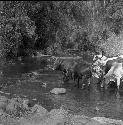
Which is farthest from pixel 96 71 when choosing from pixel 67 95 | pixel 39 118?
pixel 39 118

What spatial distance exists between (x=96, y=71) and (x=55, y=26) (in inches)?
783

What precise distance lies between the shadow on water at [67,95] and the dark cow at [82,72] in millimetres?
537

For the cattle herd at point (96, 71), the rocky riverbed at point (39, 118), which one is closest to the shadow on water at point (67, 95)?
the cattle herd at point (96, 71)

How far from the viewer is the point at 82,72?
60.4ft

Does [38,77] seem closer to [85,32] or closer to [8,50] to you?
[8,50]

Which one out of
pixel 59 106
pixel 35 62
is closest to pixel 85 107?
pixel 59 106

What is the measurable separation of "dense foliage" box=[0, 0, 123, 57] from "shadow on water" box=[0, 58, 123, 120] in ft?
27.4

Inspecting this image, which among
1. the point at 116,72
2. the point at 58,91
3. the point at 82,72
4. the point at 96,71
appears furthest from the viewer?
the point at 96,71

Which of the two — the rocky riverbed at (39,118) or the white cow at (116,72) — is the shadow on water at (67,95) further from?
the rocky riverbed at (39,118)

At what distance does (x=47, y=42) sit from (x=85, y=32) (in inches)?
156

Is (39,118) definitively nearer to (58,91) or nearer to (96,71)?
(58,91)

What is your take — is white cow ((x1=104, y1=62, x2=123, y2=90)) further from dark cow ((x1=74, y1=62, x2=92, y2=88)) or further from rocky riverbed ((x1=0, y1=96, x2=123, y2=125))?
rocky riverbed ((x1=0, y1=96, x2=123, y2=125))

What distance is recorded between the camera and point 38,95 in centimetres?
1661

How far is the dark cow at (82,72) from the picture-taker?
18328mm
